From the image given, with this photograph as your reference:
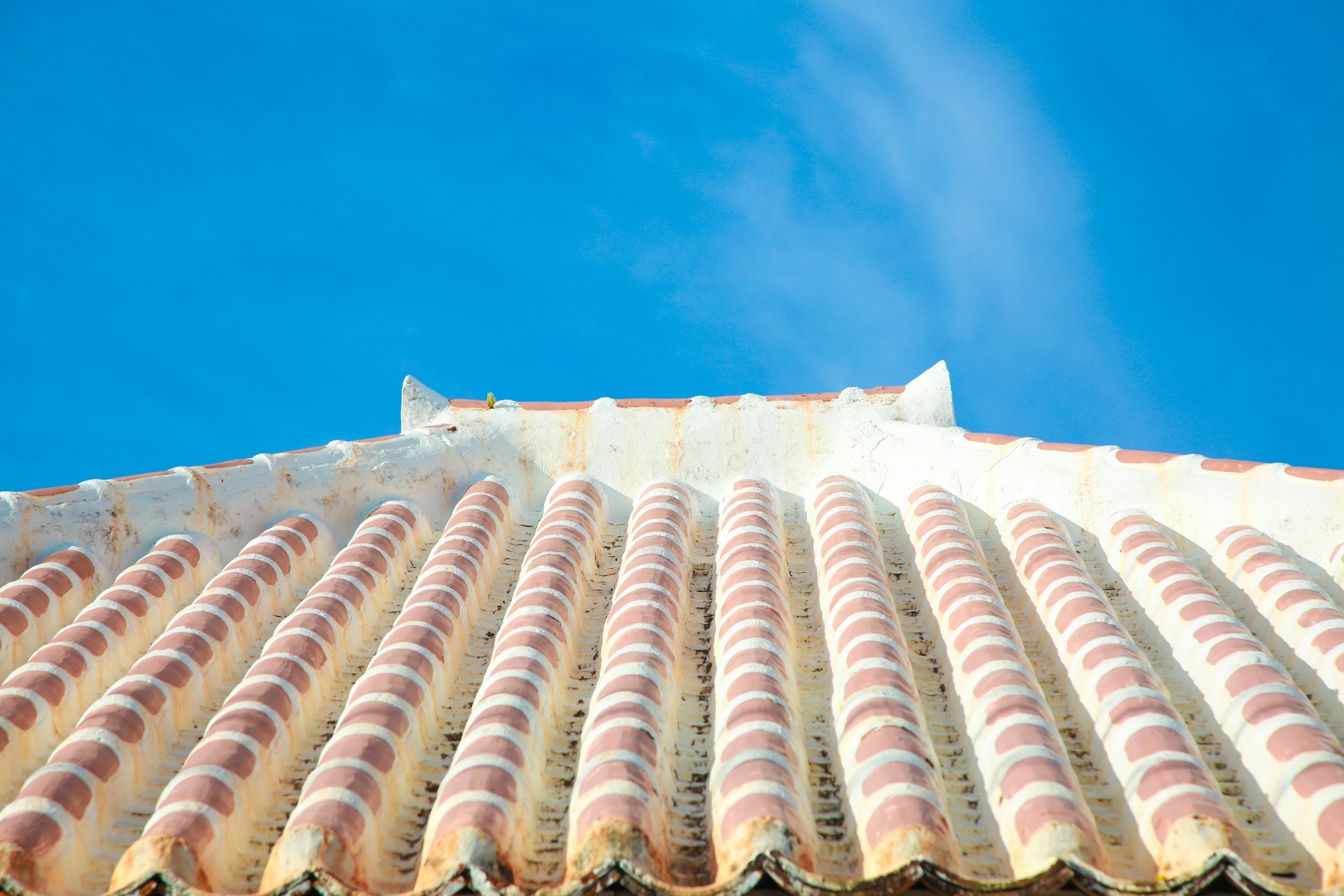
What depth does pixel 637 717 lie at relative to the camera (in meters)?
5.36

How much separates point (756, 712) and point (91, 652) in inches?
159

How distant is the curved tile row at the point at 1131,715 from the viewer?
4.39 meters

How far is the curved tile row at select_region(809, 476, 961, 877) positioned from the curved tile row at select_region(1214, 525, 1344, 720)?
206cm

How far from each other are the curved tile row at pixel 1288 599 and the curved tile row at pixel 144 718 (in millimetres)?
5618

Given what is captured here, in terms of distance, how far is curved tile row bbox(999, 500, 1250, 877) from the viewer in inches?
173

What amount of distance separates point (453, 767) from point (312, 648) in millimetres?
1784

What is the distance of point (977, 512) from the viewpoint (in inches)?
330

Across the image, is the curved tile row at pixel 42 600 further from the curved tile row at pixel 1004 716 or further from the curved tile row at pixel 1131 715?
the curved tile row at pixel 1131 715

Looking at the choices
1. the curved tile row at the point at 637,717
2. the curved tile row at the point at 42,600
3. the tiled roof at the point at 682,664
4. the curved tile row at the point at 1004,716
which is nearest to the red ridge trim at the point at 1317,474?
the tiled roof at the point at 682,664

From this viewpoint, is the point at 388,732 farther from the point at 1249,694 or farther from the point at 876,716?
the point at 1249,694

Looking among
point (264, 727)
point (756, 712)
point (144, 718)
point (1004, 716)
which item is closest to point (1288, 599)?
point (1004, 716)

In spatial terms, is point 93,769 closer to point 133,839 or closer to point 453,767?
point 133,839

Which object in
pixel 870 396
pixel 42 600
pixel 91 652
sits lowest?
pixel 91 652

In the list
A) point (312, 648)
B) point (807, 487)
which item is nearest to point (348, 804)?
point (312, 648)
